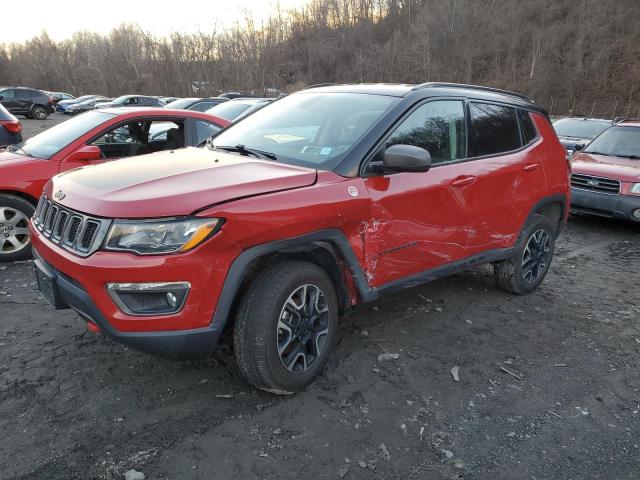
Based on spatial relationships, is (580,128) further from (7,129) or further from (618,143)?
(7,129)

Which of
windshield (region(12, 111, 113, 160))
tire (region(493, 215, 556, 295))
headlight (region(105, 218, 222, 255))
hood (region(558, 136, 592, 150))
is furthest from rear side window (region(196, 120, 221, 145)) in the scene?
hood (region(558, 136, 592, 150))

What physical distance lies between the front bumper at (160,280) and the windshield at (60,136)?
10.7 ft

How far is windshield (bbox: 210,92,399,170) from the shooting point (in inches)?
129

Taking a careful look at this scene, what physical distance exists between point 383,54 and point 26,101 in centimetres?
4167

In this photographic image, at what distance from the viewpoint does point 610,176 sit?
25.0 feet

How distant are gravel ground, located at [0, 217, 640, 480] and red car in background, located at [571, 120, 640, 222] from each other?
3775mm

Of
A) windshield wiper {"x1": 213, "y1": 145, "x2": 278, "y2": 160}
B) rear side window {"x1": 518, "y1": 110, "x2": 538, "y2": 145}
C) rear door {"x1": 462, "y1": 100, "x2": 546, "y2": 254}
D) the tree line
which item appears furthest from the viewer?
the tree line

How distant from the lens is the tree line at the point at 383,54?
4022cm

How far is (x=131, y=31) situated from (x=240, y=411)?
2922 inches

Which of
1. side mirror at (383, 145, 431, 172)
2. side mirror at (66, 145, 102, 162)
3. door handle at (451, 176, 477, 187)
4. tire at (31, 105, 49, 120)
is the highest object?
tire at (31, 105, 49, 120)

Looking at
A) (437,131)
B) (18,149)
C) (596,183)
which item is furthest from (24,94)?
(437,131)

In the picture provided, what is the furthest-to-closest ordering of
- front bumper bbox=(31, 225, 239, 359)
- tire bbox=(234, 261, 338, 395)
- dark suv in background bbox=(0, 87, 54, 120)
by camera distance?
1. dark suv in background bbox=(0, 87, 54, 120)
2. tire bbox=(234, 261, 338, 395)
3. front bumper bbox=(31, 225, 239, 359)

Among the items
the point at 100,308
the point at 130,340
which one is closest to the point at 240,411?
the point at 130,340

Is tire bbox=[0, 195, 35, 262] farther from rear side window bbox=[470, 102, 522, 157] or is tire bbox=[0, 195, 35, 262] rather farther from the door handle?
rear side window bbox=[470, 102, 522, 157]
